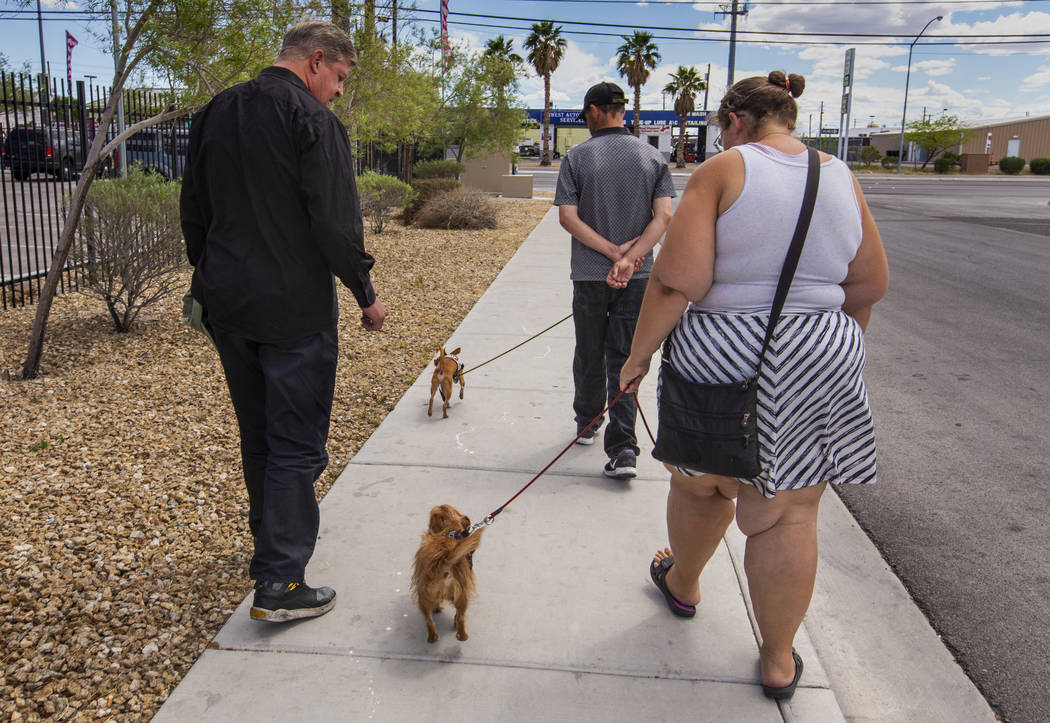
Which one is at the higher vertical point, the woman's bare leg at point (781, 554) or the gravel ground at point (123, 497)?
the woman's bare leg at point (781, 554)

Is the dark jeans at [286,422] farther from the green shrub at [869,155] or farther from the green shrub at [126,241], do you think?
the green shrub at [869,155]

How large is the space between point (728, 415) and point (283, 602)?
1.68 m

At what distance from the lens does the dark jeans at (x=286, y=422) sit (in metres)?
2.90

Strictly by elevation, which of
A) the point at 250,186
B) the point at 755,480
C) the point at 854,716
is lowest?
the point at 854,716

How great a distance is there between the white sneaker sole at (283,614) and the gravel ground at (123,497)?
201 mm

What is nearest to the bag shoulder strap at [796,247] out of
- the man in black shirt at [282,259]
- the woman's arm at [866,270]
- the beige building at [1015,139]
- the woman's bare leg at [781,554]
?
the woman's arm at [866,270]

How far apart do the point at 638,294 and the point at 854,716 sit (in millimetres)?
2250

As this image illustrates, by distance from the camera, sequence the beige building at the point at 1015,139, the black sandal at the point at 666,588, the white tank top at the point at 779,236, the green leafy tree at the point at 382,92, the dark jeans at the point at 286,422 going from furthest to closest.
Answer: the beige building at the point at 1015,139
the green leafy tree at the point at 382,92
the black sandal at the point at 666,588
the dark jeans at the point at 286,422
the white tank top at the point at 779,236

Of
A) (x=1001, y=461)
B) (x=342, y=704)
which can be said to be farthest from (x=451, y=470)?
(x=1001, y=461)

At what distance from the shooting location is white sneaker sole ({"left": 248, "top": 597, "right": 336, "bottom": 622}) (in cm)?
296

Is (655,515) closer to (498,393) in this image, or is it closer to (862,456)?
(862,456)

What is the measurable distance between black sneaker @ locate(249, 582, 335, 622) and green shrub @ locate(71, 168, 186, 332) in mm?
4536

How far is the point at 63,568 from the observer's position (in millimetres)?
3377

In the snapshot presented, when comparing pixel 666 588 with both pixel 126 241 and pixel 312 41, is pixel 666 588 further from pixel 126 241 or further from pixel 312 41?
pixel 126 241
